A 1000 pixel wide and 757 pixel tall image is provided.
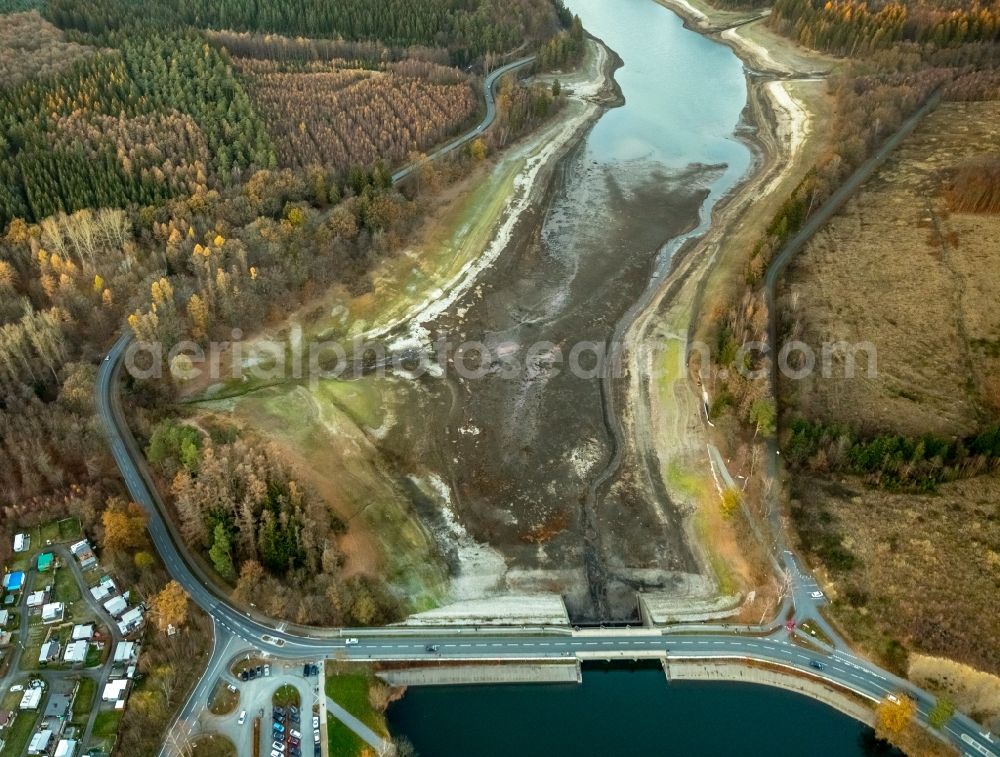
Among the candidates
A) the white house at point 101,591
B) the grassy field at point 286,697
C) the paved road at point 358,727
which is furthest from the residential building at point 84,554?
the paved road at point 358,727

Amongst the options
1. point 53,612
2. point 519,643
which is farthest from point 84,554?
point 519,643

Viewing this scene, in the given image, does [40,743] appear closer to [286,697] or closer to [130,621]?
[130,621]

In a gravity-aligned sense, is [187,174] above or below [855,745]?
above

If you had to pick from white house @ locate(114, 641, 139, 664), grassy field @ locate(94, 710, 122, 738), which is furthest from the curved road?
grassy field @ locate(94, 710, 122, 738)

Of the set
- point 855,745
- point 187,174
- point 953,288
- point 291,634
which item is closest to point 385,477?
point 291,634

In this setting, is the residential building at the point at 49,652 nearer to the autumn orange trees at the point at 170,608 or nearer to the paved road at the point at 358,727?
the autumn orange trees at the point at 170,608

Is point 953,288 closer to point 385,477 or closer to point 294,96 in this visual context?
point 385,477
